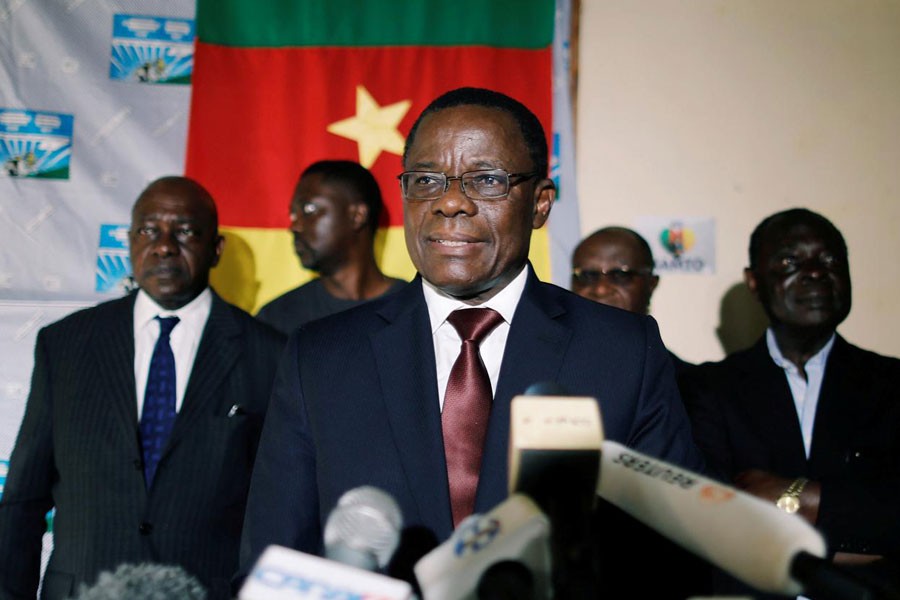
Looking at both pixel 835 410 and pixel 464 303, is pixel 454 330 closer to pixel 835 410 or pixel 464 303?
pixel 464 303

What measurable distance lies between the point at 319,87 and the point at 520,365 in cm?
243

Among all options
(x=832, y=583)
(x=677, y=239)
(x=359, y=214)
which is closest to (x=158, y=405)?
(x=359, y=214)

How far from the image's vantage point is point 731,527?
64 cm

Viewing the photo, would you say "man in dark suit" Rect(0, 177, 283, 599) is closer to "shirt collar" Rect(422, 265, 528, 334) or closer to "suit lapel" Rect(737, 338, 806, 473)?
"shirt collar" Rect(422, 265, 528, 334)

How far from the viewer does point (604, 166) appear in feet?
11.3

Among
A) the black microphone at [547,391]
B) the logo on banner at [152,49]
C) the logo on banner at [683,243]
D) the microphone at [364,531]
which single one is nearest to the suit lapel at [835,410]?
the logo on banner at [683,243]

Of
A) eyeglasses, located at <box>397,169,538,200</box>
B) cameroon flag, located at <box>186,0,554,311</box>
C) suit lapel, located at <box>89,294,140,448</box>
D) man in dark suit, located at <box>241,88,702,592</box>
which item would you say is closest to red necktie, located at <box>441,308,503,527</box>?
man in dark suit, located at <box>241,88,702,592</box>

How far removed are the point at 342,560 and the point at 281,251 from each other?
2.70 meters

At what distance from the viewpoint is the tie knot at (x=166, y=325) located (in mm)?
2350

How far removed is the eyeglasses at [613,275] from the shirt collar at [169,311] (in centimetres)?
132

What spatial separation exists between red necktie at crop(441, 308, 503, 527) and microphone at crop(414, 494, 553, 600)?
0.48 meters

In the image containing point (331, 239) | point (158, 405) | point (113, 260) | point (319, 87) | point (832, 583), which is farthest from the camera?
point (319, 87)

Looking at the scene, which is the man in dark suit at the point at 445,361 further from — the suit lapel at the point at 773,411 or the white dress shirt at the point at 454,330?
the suit lapel at the point at 773,411

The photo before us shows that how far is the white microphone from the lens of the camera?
0.59m
